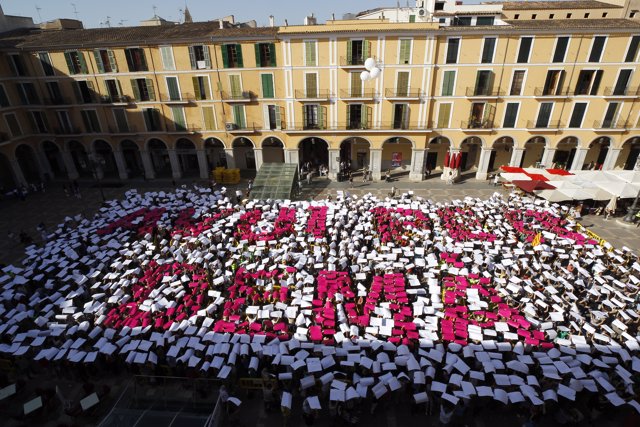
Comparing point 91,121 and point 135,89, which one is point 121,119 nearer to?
point 91,121

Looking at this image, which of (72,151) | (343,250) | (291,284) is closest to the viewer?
(291,284)

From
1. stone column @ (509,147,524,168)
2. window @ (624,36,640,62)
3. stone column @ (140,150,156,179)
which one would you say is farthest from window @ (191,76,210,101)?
window @ (624,36,640,62)

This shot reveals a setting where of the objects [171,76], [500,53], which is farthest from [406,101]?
[171,76]

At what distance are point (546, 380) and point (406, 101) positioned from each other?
1120 inches

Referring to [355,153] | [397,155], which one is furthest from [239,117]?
[397,155]

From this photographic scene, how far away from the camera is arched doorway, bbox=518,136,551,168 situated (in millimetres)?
39094

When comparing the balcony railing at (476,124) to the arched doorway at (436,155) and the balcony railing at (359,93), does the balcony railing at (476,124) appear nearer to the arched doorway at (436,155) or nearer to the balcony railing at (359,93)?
the arched doorway at (436,155)

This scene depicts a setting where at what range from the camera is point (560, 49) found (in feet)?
109

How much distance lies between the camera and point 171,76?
36.5 m

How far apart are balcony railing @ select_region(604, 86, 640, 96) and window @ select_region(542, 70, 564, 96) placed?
14.4 feet

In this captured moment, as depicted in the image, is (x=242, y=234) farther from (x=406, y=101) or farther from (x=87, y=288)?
(x=406, y=101)

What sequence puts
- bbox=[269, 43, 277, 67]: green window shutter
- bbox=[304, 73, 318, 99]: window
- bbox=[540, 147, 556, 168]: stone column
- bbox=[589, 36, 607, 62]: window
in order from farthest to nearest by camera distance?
bbox=[540, 147, 556, 168]: stone column, bbox=[304, 73, 318, 99]: window, bbox=[269, 43, 277, 67]: green window shutter, bbox=[589, 36, 607, 62]: window

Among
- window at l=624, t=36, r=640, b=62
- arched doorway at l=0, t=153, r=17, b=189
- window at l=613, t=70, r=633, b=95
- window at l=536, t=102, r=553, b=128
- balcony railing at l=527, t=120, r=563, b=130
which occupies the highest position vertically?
window at l=624, t=36, r=640, b=62

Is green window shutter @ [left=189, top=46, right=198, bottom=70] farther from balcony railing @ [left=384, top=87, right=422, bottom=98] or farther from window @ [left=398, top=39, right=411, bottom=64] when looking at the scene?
window @ [left=398, top=39, right=411, bottom=64]
